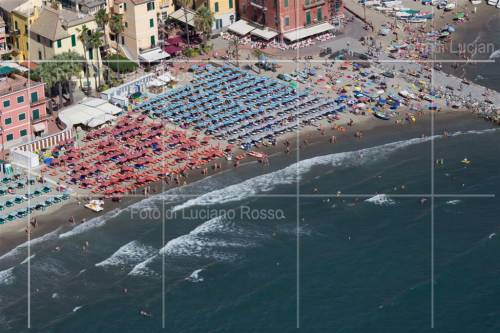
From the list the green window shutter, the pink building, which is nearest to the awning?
the pink building

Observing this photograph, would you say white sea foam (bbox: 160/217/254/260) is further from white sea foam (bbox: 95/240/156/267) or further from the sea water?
white sea foam (bbox: 95/240/156/267)

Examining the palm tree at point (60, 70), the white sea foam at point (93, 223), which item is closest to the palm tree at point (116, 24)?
the palm tree at point (60, 70)

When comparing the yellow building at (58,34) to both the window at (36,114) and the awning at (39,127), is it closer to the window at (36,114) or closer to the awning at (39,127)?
the window at (36,114)

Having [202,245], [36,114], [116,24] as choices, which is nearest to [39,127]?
[36,114]

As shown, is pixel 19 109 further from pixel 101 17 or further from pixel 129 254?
pixel 129 254

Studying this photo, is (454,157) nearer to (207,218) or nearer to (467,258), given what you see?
(467,258)
